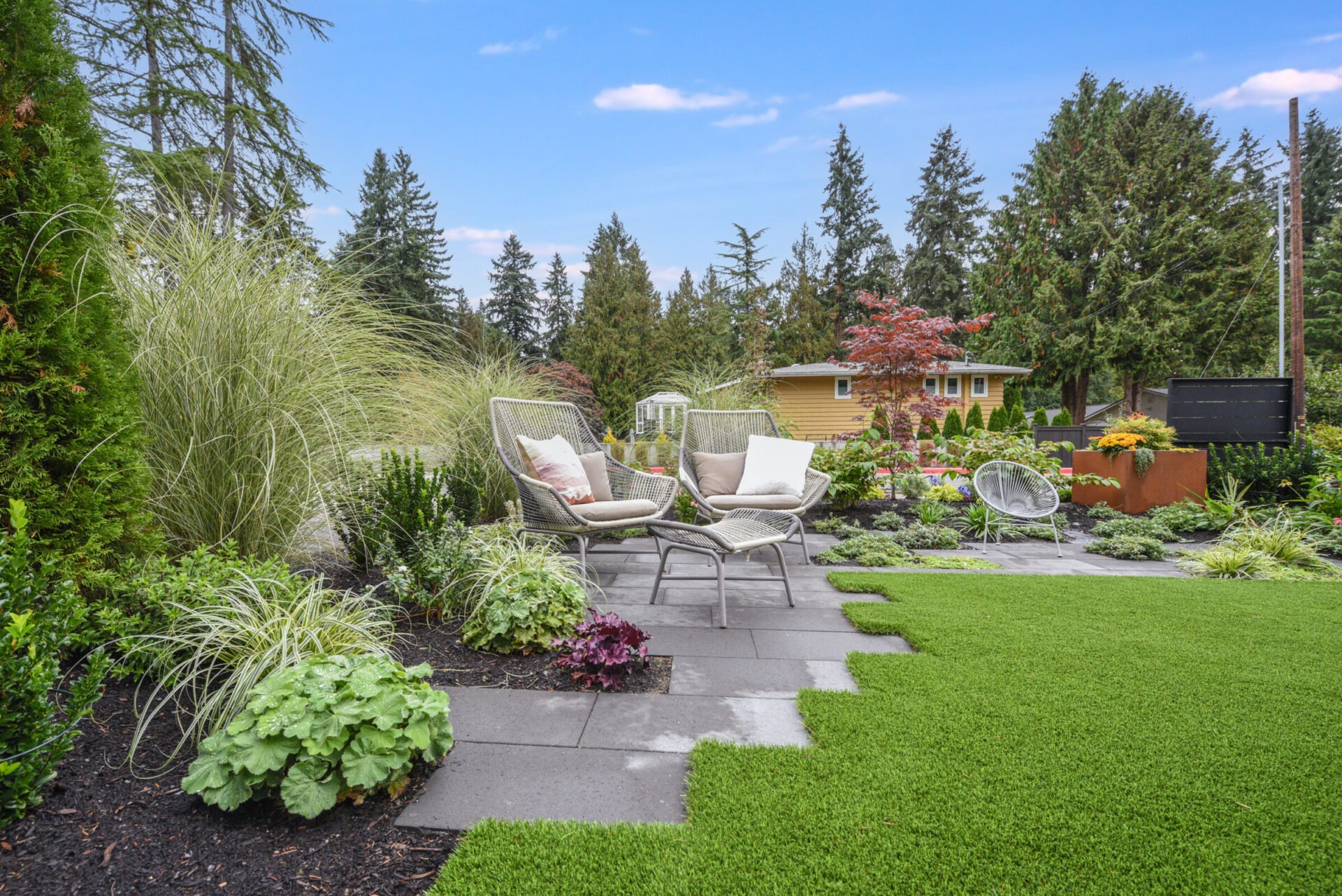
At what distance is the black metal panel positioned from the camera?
7414 mm

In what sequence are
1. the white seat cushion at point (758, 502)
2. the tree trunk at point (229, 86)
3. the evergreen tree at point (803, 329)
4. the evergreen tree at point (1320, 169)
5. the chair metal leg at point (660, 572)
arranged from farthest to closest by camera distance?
the evergreen tree at point (1320, 169)
the evergreen tree at point (803, 329)
the tree trunk at point (229, 86)
the white seat cushion at point (758, 502)
the chair metal leg at point (660, 572)

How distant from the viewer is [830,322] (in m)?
27.1

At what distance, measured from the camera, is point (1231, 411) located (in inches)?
293

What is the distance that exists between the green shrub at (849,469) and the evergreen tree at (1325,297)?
24.3m

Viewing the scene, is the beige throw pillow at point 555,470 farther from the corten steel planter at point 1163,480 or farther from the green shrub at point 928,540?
the corten steel planter at point 1163,480

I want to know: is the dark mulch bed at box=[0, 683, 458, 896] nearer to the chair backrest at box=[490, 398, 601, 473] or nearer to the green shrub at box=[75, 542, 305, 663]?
the green shrub at box=[75, 542, 305, 663]

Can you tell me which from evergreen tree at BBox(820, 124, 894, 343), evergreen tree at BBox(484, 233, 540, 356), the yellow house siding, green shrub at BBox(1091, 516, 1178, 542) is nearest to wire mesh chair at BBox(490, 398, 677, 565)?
green shrub at BBox(1091, 516, 1178, 542)

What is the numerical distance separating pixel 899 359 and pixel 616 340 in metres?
16.0

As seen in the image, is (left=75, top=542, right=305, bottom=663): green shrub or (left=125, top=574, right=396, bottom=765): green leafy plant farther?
(left=75, top=542, right=305, bottom=663): green shrub

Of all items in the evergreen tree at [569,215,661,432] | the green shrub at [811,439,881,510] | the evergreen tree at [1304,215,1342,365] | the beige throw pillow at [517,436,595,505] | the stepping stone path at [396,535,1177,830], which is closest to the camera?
the stepping stone path at [396,535,1177,830]

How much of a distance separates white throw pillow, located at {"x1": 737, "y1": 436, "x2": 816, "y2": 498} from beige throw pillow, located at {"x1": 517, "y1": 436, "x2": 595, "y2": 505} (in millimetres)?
1299

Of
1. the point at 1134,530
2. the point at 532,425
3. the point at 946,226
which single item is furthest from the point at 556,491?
the point at 946,226

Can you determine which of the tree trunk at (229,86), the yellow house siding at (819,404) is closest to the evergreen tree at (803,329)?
the yellow house siding at (819,404)

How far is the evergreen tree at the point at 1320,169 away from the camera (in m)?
27.7
